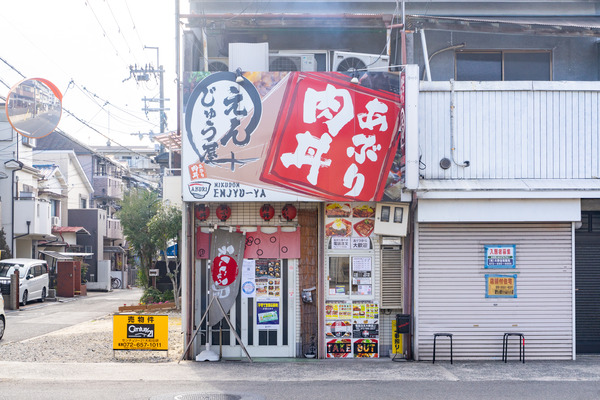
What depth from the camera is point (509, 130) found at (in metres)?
14.1

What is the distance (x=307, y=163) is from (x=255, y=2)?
194 inches

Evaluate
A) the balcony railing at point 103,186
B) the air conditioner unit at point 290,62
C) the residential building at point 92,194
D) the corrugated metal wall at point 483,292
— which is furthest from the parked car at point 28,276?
the balcony railing at point 103,186

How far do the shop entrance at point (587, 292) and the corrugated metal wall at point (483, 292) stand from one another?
0.92 m

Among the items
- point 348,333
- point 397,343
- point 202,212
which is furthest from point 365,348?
point 202,212

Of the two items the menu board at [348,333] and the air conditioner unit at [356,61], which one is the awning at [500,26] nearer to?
the air conditioner unit at [356,61]

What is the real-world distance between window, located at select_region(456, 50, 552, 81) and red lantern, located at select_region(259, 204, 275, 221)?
5.56 metres

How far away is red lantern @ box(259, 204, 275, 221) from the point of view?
14422mm

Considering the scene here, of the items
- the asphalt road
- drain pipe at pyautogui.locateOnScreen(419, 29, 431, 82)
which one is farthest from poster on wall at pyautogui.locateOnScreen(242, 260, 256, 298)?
the asphalt road

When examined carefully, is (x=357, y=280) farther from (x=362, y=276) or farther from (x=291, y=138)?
(x=291, y=138)

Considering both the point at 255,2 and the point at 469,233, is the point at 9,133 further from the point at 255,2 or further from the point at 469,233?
the point at 469,233

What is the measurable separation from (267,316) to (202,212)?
2.63 metres

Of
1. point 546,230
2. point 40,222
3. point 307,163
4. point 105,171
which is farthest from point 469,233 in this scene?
point 105,171

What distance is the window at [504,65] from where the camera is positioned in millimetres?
16062

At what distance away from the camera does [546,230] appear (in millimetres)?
14086
